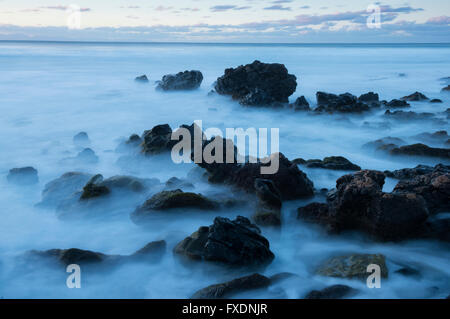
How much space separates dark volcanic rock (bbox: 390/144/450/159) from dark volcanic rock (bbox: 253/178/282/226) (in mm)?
3695

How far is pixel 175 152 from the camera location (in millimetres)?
7758

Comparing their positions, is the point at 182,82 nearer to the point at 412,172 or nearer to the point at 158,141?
the point at 158,141

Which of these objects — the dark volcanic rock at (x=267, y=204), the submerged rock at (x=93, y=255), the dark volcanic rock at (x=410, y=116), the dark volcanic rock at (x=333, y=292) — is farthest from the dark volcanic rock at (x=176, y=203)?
the dark volcanic rock at (x=410, y=116)

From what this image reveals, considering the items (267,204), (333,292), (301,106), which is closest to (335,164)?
(267,204)

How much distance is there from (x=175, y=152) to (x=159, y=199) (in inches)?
97.2

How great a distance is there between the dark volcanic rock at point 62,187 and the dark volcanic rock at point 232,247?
2.68 m

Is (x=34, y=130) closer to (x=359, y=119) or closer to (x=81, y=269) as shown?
(x=81, y=269)

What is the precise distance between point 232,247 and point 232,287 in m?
0.48

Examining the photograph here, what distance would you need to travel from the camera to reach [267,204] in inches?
205

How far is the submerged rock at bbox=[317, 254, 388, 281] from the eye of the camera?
3.78 meters

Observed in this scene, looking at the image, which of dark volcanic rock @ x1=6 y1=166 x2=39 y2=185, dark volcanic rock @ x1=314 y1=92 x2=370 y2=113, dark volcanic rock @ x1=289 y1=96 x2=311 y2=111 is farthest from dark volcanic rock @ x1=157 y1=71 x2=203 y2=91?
dark volcanic rock @ x1=6 y1=166 x2=39 y2=185

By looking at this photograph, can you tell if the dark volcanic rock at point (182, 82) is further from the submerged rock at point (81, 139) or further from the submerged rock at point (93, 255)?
the submerged rock at point (93, 255)

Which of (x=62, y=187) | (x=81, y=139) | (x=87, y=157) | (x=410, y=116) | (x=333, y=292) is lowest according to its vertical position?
(x=333, y=292)
